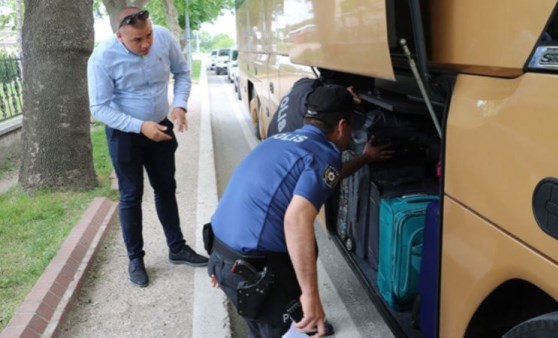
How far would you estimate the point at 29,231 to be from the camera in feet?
14.4

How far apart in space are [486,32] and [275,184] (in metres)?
1.00

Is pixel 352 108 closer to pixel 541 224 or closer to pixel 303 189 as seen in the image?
pixel 303 189

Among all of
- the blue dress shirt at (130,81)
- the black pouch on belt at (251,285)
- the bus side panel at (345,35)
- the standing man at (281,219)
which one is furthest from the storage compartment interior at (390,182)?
the blue dress shirt at (130,81)

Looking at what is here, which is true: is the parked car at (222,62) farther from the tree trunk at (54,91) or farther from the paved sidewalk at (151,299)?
the paved sidewalk at (151,299)

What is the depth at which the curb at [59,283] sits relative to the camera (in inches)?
115

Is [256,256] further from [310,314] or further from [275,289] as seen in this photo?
[310,314]

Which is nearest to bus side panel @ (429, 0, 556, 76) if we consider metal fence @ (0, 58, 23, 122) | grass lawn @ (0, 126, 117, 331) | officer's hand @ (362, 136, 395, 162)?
officer's hand @ (362, 136, 395, 162)

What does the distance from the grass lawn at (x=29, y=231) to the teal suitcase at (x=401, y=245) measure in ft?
7.61

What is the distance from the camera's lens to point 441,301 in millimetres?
1850

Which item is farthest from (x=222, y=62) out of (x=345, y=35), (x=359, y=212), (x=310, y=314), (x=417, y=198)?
(x=310, y=314)

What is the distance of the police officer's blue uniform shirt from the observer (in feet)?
6.59

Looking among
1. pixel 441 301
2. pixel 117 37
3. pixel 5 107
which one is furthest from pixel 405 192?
pixel 5 107

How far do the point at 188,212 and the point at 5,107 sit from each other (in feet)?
17.9

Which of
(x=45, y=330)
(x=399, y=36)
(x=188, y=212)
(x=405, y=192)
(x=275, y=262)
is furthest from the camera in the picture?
(x=188, y=212)
